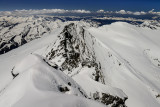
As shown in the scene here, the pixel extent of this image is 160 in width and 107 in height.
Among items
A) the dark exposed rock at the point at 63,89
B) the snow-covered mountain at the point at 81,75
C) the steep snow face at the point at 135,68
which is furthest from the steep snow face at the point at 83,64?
the dark exposed rock at the point at 63,89

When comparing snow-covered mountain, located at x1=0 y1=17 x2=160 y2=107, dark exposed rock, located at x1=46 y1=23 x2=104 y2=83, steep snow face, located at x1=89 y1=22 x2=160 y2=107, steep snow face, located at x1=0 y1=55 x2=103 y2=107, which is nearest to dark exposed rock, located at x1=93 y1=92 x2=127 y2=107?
snow-covered mountain, located at x1=0 y1=17 x2=160 y2=107

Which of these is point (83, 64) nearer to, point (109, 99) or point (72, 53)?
point (72, 53)

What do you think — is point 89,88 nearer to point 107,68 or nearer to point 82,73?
point 82,73

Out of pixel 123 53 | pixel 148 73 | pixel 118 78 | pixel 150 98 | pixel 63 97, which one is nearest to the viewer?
pixel 63 97

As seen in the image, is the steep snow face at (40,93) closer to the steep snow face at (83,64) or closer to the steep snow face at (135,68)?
the steep snow face at (83,64)

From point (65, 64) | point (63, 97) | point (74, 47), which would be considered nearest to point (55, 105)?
point (63, 97)

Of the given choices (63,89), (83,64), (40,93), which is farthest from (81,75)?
(40,93)
